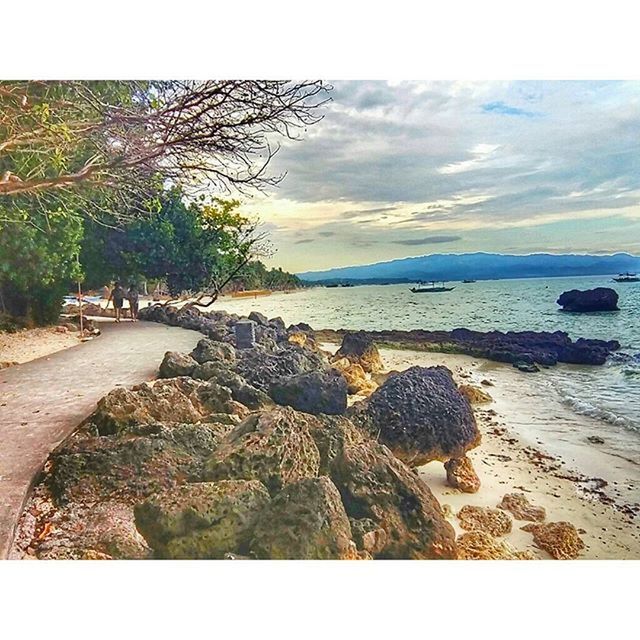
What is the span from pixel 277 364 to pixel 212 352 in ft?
0.92

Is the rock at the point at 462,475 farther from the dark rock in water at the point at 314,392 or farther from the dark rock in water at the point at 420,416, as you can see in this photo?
the dark rock in water at the point at 314,392

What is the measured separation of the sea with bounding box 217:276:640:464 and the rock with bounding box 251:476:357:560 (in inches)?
27.0

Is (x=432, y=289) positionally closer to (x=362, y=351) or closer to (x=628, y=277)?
(x=362, y=351)

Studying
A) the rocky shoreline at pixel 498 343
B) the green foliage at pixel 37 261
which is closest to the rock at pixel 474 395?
the rocky shoreline at pixel 498 343

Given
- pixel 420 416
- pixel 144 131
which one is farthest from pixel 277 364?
pixel 144 131

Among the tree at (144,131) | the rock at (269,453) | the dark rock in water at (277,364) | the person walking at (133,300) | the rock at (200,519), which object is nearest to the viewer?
the rock at (200,519)

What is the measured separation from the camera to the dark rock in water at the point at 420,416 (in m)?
2.36

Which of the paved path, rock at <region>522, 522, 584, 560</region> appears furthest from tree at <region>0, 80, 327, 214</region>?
rock at <region>522, 522, 584, 560</region>

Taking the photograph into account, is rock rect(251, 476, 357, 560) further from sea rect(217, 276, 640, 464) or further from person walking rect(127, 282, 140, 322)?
person walking rect(127, 282, 140, 322)

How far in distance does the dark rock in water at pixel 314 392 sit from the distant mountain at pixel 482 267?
0.40 meters

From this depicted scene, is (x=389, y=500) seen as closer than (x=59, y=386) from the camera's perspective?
Yes

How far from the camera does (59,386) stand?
2.44 m
